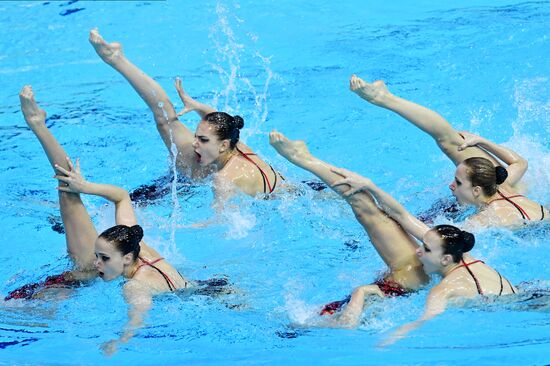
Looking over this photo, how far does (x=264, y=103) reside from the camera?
9.10m

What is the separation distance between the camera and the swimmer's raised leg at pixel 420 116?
6.41 metres

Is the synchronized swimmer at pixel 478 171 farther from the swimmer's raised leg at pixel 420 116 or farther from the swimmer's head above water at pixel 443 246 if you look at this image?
the swimmer's head above water at pixel 443 246

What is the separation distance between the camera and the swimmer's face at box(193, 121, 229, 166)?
6680mm

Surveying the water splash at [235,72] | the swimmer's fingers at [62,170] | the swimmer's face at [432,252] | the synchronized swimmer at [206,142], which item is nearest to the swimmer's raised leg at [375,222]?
the swimmer's face at [432,252]

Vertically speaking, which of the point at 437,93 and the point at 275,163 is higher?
the point at 437,93

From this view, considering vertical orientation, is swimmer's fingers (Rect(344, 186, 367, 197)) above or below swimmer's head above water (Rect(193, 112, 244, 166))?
below

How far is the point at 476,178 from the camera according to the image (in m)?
6.10

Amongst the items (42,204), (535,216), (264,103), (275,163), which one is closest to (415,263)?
(535,216)

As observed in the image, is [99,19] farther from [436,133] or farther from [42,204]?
[436,133]

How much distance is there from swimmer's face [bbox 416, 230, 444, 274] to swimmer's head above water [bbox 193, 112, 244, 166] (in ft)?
6.66

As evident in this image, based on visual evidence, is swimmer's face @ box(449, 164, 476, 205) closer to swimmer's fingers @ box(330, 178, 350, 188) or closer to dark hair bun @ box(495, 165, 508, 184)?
dark hair bun @ box(495, 165, 508, 184)

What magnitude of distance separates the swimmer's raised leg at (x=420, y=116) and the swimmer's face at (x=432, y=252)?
58.8 inches

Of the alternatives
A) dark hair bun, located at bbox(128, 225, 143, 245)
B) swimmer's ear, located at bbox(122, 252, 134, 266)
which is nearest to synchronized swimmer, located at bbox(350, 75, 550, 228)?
A: dark hair bun, located at bbox(128, 225, 143, 245)

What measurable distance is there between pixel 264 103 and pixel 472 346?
14.9 ft
